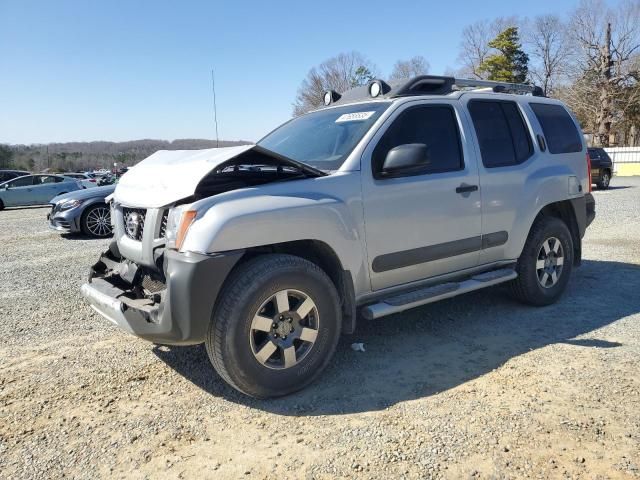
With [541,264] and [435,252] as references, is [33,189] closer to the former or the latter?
[435,252]

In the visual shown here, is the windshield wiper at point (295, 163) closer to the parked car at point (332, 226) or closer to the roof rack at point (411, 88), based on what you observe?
the parked car at point (332, 226)

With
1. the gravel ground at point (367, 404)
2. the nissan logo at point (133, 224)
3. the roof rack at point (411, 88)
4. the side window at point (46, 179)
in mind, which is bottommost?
the gravel ground at point (367, 404)

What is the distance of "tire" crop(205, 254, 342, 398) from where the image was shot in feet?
9.82

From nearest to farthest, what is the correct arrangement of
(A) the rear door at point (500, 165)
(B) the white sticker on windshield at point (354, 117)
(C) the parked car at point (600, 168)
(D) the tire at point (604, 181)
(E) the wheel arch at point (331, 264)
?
(E) the wheel arch at point (331, 264) → (B) the white sticker on windshield at point (354, 117) → (A) the rear door at point (500, 165) → (C) the parked car at point (600, 168) → (D) the tire at point (604, 181)

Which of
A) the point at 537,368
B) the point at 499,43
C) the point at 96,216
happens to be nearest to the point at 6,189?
the point at 96,216

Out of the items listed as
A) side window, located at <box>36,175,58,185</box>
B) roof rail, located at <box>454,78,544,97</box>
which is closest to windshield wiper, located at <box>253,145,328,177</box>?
roof rail, located at <box>454,78,544,97</box>

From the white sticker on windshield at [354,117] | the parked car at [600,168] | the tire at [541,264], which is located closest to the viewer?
the white sticker on windshield at [354,117]

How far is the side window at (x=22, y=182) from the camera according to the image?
19250 millimetres

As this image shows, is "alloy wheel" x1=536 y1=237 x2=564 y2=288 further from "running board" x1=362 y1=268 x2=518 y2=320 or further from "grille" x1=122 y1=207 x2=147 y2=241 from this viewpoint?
"grille" x1=122 y1=207 x2=147 y2=241

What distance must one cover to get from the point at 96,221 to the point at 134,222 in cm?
724

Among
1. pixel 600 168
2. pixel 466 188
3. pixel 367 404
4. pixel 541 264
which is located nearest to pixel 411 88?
pixel 466 188

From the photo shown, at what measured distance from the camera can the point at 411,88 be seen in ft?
14.0

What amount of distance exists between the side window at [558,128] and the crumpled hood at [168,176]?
3.31 m

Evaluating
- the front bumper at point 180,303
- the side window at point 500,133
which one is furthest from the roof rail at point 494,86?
the front bumper at point 180,303
